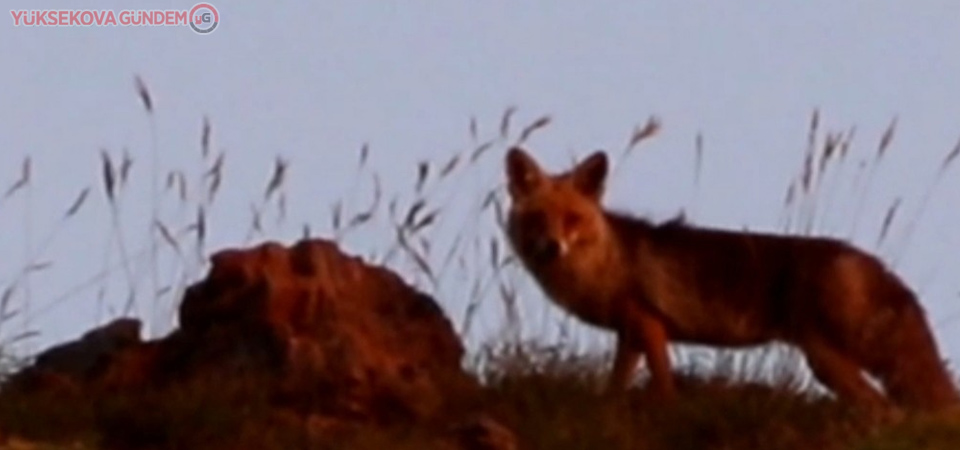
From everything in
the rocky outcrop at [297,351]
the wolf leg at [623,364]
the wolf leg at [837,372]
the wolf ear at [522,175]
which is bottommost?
the wolf leg at [837,372]

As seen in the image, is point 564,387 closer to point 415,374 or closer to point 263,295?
point 415,374

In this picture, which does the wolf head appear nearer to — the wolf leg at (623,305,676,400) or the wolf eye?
the wolf eye

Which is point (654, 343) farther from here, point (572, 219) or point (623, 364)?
point (572, 219)

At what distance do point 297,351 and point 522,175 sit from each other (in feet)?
7.58

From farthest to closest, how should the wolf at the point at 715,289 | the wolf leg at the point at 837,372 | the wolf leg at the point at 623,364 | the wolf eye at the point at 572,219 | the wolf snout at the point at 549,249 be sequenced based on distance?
the wolf eye at the point at 572,219 < the wolf snout at the point at 549,249 < the wolf at the point at 715,289 < the wolf leg at the point at 837,372 < the wolf leg at the point at 623,364

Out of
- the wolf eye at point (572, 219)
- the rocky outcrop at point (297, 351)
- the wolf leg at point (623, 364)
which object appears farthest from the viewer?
the wolf eye at point (572, 219)

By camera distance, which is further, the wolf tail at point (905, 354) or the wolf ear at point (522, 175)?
the wolf ear at point (522, 175)

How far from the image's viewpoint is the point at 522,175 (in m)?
10.8

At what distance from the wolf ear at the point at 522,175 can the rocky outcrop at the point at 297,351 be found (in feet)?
4.98

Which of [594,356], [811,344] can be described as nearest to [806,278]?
[811,344]

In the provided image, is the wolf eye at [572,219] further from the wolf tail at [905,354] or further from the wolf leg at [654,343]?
the wolf tail at [905,354]

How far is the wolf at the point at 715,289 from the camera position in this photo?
9953 millimetres

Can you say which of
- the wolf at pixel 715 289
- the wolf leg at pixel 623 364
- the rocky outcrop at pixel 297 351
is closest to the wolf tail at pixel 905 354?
the wolf at pixel 715 289

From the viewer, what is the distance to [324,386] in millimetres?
8734
